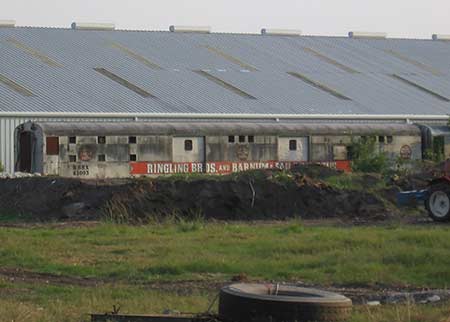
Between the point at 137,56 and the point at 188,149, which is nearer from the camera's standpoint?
the point at 188,149

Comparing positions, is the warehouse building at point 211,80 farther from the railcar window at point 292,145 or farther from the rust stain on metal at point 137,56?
the railcar window at point 292,145

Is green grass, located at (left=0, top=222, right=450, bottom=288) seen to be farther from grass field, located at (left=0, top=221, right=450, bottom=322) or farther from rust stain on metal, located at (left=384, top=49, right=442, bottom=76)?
rust stain on metal, located at (left=384, top=49, right=442, bottom=76)

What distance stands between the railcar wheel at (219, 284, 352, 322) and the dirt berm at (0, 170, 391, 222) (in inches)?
724

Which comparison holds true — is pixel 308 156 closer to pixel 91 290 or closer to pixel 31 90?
pixel 31 90

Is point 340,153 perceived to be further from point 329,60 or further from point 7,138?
point 329,60

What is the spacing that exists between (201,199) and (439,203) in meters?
6.80

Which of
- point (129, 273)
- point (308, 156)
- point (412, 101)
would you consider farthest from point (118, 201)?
point (412, 101)

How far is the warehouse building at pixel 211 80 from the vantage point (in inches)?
1989

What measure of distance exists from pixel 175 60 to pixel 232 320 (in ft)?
163

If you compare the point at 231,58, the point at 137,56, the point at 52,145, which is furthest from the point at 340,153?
the point at 231,58

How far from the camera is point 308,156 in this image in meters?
48.3

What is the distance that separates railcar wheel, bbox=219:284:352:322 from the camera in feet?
42.4

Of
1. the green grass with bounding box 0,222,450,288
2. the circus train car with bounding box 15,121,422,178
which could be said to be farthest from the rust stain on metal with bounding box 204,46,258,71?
the green grass with bounding box 0,222,450,288

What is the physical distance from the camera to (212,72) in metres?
60.6
